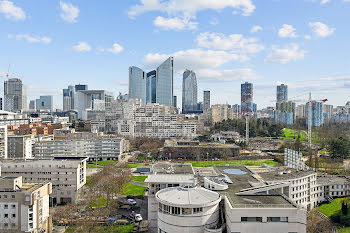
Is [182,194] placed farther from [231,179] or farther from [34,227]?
[34,227]

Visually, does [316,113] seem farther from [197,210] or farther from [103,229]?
[103,229]

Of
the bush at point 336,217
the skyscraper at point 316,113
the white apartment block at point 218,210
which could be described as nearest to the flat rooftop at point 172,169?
the white apartment block at point 218,210

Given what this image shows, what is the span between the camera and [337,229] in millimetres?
22203

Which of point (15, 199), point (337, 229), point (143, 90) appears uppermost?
point (143, 90)

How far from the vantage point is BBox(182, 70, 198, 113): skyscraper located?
175 meters

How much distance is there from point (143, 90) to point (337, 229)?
461 feet

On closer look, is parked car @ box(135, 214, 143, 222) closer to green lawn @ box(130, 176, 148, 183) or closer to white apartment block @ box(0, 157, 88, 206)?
white apartment block @ box(0, 157, 88, 206)

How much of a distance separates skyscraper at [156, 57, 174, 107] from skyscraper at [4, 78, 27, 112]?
7412 centimetres

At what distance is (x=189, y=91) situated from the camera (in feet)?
584

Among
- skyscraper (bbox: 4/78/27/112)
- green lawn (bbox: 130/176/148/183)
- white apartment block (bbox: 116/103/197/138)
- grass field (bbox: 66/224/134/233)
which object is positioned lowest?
grass field (bbox: 66/224/134/233)

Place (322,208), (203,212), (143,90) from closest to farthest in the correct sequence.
Result: (203,212) → (322,208) → (143,90)

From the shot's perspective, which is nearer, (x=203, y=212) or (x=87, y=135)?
(x=203, y=212)

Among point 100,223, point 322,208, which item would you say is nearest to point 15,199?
point 100,223

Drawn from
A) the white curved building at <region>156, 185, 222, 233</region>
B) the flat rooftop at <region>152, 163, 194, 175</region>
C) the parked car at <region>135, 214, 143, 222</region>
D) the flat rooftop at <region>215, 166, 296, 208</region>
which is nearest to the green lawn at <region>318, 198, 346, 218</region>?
the flat rooftop at <region>215, 166, 296, 208</region>
